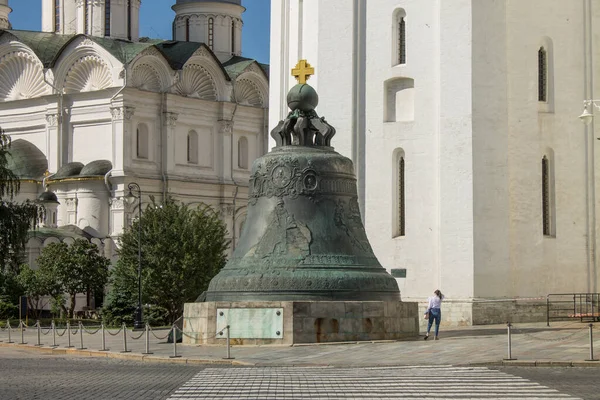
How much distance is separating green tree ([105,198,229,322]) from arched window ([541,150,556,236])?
15210 mm

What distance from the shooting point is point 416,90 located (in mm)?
38906

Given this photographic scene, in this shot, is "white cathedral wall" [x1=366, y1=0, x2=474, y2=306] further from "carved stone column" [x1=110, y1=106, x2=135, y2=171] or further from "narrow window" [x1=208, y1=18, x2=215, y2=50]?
"narrow window" [x1=208, y1=18, x2=215, y2=50]

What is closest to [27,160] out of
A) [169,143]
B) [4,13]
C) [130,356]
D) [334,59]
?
[169,143]

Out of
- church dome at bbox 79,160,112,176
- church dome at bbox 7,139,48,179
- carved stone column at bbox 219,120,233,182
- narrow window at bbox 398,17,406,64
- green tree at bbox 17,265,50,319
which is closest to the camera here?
narrow window at bbox 398,17,406,64

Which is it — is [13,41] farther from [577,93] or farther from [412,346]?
[412,346]

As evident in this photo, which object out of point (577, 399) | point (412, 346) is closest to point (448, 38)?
point (412, 346)

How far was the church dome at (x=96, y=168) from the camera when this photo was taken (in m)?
75.4

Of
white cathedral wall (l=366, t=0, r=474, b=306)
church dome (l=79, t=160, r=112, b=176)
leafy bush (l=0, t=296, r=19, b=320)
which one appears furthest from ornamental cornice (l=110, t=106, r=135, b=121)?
white cathedral wall (l=366, t=0, r=474, b=306)

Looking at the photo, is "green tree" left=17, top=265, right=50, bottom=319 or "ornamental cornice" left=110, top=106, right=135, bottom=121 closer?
"green tree" left=17, top=265, right=50, bottom=319

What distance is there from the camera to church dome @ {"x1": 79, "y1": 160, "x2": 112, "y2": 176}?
75.4 meters

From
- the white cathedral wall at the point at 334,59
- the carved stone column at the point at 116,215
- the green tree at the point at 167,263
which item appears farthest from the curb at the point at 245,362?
the carved stone column at the point at 116,215

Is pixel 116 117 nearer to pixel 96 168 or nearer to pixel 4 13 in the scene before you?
pixel 96 168

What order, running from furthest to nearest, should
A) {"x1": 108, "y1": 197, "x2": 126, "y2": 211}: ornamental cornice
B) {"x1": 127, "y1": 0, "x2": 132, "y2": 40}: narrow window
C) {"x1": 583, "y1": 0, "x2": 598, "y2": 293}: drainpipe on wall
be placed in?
{"x1": 127, "y1": 0, "x2": 132, "y2": 40}: narrow window → {"x1": 108, "y1": 197, "x2": 126, "y2": 211}: ornamental cornice → {"x1": 583, "y1": 0, "x2": 598, "y2": 293}: drainpipe on wall

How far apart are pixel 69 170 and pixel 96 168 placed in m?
1.63
